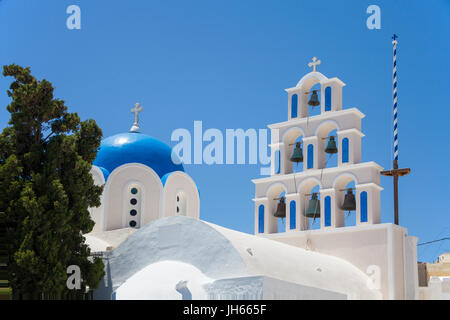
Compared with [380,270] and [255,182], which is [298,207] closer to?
[255,182]

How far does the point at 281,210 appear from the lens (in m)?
22.2

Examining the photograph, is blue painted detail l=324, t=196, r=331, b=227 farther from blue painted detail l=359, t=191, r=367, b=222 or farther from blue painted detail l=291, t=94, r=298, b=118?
blue painted detail l=291, t=94, r=298, b=118

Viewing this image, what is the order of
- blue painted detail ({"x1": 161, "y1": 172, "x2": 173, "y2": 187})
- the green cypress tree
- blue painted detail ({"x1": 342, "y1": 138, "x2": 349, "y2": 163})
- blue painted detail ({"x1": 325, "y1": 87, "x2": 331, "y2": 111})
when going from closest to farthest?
the green cypress tree < blue painted detail ({"x1": 342, "y1": 138, "x2": 349, "y2": 163}) < blue painted detail ({"x1": 325, "y1": 87, "x2": 331, "y2": 111}) < blue painted detail ({"x1": 161, "y1": 172, "x2": 173, "y2": 187})

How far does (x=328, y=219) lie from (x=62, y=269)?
9.46m

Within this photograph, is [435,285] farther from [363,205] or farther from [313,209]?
[313,209]

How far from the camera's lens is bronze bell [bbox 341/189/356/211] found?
20812 mm

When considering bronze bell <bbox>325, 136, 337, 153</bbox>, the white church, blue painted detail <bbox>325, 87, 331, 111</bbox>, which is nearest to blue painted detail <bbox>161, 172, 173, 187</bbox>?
the white church

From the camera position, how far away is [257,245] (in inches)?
643

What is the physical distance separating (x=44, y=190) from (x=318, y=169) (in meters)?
Result: 9.78

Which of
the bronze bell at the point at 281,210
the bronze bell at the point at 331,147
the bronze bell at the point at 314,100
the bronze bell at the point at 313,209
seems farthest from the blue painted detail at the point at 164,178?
the bronze bell at the point at 331,147

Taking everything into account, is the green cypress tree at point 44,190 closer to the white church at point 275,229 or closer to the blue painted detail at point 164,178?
the white church at point 275,229

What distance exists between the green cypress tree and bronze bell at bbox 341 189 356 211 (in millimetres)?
8498

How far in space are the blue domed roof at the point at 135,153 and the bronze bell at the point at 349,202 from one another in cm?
622
